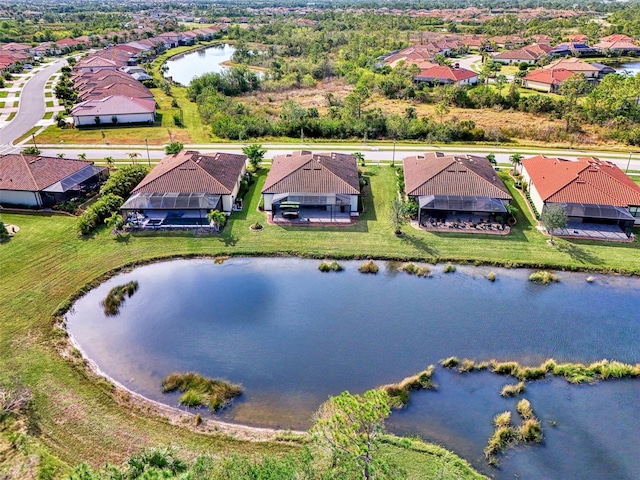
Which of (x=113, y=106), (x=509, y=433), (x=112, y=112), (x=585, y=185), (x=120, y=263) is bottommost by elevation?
(x=509, y=433)

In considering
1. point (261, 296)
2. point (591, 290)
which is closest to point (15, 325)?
point (261, 296)

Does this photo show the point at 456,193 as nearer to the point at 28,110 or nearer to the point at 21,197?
the point at 21,197

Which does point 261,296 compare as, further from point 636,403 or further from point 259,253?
point 636,403

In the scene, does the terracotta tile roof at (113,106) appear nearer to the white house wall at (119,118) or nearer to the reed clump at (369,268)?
the white house wall at (119,118)

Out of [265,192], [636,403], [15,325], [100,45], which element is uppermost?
[100,45]

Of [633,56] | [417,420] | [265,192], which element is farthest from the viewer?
[633,56]

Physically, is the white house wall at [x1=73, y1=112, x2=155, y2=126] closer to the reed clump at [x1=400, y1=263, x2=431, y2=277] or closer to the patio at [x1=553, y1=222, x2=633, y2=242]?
the reed clump at [x1=400, y1=263, x2=431, y2=277]

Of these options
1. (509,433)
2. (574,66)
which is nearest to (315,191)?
(509,433)

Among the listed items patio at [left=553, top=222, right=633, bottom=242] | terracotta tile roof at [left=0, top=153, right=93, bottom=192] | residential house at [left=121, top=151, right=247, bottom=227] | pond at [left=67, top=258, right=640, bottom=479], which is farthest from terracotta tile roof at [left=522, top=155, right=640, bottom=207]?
terracotta tile roof at [left=0, top=153, right=93, bottom=192]
